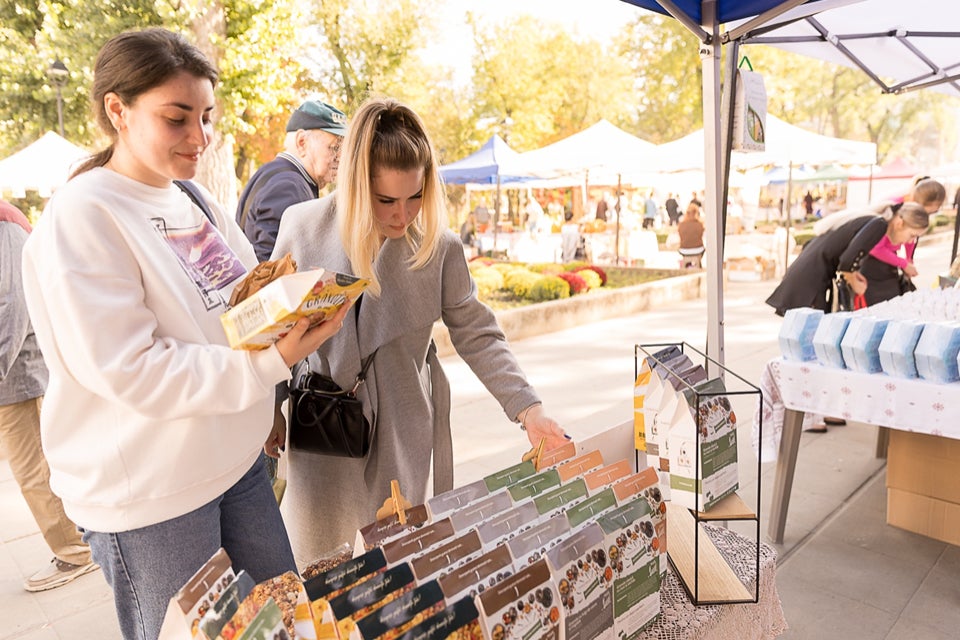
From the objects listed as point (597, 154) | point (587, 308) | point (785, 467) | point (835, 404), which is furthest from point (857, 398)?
point (597, 154)

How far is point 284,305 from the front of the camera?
1.03m

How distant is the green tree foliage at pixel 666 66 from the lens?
20047 mm

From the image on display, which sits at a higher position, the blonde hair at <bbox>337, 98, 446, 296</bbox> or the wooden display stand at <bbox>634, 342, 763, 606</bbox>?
the blonde hair at <bbox>337, 98, 446, 296</bbox>

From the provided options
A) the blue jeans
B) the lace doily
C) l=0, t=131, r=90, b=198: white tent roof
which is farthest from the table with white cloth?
l=0, t=131, r=90, b=198: white tent roof

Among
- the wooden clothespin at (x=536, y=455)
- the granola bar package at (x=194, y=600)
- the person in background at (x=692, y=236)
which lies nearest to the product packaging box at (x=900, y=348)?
the wooden clothespin at (x=536, y=455)

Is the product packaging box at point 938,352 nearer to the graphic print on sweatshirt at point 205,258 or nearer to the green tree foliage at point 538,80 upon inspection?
the graphic print on sweatshirt at point 205,258

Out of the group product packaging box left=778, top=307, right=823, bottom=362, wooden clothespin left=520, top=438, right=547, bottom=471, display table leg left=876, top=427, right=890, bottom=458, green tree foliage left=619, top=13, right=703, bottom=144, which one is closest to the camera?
wooden clothespin left=520, top=438, right=547, bottom=471

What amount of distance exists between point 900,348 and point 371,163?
2.23 m

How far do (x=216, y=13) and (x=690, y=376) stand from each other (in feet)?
32.3

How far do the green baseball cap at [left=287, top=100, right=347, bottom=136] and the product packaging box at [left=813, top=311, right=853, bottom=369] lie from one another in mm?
2274

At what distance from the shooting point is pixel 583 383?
616 centimetres

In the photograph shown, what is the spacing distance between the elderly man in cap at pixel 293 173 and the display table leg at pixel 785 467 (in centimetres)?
241

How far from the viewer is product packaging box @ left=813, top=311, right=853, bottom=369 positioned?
2.85 metres

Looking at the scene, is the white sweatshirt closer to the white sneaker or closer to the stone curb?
the white sneaker
